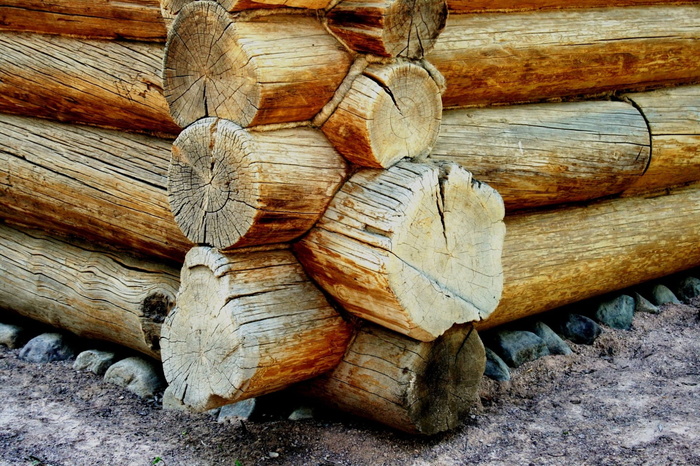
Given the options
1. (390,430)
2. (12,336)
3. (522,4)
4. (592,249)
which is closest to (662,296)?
(592,249)

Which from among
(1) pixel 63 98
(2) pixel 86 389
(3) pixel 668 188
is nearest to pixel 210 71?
(1) pixel 63 98

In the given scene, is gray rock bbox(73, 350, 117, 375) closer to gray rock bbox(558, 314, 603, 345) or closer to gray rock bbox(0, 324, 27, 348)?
gray rock bbox(0, 324, 27, 348)

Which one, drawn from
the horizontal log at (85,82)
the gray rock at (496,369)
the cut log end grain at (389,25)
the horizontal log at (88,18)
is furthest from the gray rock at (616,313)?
the horizontal log at (88,18)

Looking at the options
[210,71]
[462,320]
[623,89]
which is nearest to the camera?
[210,71]

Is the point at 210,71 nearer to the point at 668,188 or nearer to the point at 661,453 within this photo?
the point at 661,453

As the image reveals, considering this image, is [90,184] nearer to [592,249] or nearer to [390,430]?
[390,430]
